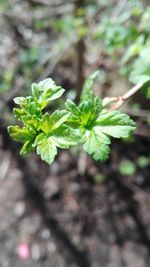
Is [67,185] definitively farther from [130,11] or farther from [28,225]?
[130,11]

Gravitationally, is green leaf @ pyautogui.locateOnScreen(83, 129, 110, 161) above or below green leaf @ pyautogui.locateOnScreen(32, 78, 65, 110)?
below

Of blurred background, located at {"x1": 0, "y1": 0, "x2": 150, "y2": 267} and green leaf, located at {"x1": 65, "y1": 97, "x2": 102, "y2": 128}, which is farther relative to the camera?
blurred background, located at {"x1": 0, "y1": 0, "x2": 150, "y2": 267}

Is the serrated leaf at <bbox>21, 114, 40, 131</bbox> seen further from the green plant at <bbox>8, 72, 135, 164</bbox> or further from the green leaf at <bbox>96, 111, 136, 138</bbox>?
the green leaf at <bbox>96, 111, 136, 138</bbox>

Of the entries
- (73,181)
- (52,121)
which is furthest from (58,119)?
(73,181)

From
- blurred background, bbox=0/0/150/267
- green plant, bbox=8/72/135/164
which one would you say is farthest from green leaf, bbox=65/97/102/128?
blurred background, bbox=0/0/150/267

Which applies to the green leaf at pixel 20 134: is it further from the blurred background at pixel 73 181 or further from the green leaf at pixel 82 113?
the blurred background at pixel 73 181

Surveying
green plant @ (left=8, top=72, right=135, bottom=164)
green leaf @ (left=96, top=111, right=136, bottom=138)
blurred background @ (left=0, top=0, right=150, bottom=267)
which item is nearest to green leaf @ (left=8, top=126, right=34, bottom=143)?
green plant @ (left=8, top=72, right=135, bottom=164)

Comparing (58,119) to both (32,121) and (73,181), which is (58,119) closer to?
(32,121)

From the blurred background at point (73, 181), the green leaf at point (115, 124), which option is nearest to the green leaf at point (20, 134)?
the green leaf at point (115, 124)
